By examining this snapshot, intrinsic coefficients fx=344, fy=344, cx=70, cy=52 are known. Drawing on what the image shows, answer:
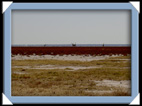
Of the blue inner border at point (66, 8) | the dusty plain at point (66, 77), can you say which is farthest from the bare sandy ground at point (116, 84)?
the blue inner border at point (66, 8)

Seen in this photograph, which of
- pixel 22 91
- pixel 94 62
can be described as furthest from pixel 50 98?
pixel 94 62

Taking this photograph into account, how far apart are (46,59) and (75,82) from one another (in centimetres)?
187

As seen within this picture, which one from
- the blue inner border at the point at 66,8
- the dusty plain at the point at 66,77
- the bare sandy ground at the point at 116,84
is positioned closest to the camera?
the blue inner border at the point at 66,8

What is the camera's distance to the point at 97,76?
32.2 ft

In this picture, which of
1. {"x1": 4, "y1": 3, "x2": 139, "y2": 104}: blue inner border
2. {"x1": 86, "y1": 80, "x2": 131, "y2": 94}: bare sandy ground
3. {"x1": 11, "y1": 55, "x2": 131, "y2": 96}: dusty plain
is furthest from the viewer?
{"x1": 11, "y1": 55, "x2": 131, "y2": 96}: dusty plain

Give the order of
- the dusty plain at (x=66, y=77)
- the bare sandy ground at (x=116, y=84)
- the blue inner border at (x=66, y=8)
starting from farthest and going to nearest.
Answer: the dusty plain at (x=66, y=77)
the bare sandy ground at (x=116, y=84)
the blue inner border at (x=66, y=8)

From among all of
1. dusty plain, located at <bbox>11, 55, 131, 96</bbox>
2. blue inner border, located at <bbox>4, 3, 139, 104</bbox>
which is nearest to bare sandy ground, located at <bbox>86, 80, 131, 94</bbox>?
dusty plain, located at <bbox>11, 55, 131, 96</bbox>

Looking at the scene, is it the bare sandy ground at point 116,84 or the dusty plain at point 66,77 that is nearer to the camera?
the bare sandy ground at point 116,84

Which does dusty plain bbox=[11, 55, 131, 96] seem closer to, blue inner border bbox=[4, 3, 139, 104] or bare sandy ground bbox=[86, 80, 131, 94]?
bare sandy ground bbox=[86, 80, 131, 94]

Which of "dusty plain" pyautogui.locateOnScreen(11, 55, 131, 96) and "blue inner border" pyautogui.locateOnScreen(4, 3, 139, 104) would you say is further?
"dusty plain" pyautogui.locateOnScreen(11, 55, 131, 96)

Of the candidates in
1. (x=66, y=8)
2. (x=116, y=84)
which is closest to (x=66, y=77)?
(x=116, y=84)

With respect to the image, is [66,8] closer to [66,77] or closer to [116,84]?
[116,84]

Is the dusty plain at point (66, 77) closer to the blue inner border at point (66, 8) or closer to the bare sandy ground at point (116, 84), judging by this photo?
the bare sandy ground at point (116, 84)

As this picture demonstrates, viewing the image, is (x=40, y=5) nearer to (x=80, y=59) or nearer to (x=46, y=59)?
(x=46, y=59)
